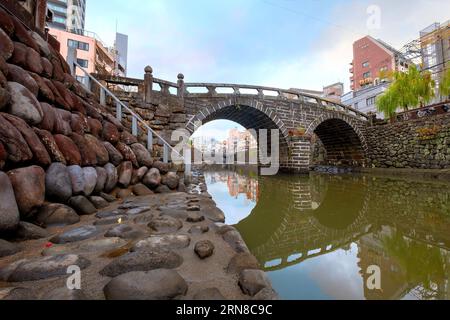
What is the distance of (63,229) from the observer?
1918mm

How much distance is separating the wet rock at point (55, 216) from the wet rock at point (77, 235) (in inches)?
11.8

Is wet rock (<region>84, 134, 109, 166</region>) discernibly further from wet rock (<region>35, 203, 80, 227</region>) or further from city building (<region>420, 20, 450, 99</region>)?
city building (<region>420, 20, 450, 99</region>)

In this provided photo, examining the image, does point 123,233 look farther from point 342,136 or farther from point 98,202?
point 342,136

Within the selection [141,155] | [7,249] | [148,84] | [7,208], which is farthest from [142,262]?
[148,84]

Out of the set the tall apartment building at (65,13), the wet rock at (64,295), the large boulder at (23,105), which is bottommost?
the wet rock at (64,295)

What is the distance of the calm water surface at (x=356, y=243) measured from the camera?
155cm

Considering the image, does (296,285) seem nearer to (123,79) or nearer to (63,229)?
(63,229)

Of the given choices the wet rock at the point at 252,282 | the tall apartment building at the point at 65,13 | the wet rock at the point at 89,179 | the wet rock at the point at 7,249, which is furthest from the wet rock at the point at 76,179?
the tall apartment building at the point at 65,13

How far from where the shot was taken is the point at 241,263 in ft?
4.42

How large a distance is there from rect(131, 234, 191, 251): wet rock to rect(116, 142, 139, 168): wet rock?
97.1 inches

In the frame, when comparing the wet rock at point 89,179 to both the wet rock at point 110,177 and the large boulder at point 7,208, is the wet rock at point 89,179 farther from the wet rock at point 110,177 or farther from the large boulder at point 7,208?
the large boulder at point 7,208

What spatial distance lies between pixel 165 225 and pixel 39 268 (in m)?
0.95
